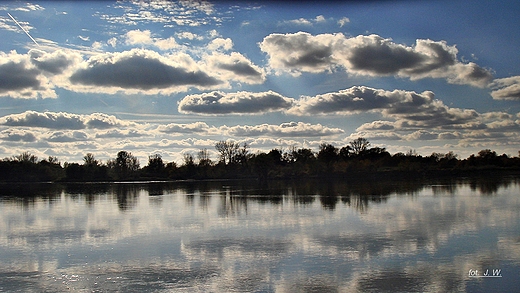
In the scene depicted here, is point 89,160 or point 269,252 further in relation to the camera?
point 89,160

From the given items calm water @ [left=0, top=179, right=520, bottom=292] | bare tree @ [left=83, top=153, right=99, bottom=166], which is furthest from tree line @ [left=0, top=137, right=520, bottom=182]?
calm water @ [left=0, top=179, right=520, bottom=292]

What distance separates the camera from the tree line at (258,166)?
10969 cm

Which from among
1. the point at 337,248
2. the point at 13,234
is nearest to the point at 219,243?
the point at 337,248

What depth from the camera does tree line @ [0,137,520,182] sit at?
110 m

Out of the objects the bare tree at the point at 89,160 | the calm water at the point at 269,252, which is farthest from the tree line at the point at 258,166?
the calm water at the point at 269,252

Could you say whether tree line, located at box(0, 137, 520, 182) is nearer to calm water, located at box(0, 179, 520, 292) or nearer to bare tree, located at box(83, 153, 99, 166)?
bare tree, located at box(83, 153, 99, 166)

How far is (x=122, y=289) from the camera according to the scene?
10.9 m

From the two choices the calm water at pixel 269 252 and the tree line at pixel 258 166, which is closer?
the calm water at pixel 269 252

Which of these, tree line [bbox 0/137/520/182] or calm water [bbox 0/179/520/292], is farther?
tree line [bbox 0/137/520/182]

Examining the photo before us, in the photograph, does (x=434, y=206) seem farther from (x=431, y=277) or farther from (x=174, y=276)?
(x=174, y=276)

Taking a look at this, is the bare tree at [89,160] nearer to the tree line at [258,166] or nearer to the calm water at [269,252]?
the tree line at [258,166]

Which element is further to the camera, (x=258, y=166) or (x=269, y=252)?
(x=258, y=166)

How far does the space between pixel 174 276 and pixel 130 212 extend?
17.3 metres

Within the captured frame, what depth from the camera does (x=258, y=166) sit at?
106m
